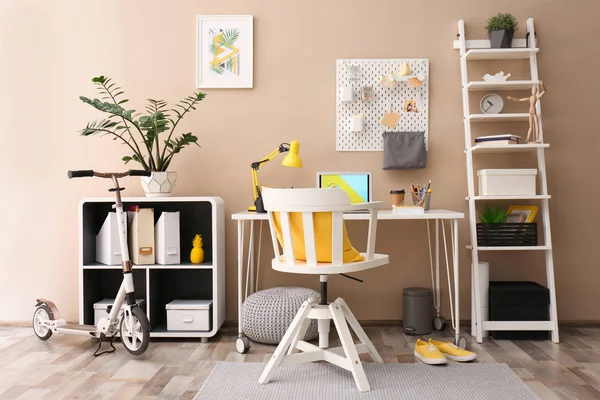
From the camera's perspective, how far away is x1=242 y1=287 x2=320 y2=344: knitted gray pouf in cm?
324

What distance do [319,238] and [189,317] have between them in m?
1.19

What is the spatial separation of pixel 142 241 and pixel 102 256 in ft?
0.97

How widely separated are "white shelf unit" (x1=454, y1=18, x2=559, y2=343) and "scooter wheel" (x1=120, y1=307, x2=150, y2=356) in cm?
182

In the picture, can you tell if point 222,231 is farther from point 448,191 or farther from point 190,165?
point 448,191

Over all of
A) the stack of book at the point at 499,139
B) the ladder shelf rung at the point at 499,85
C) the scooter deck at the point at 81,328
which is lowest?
the scooter deck at the point at 81,328

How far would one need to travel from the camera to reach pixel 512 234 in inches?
137

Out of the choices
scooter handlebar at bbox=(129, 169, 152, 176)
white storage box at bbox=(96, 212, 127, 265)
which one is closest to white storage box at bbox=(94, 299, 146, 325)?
white storage box at bbox=(96, 212, 127, 265)

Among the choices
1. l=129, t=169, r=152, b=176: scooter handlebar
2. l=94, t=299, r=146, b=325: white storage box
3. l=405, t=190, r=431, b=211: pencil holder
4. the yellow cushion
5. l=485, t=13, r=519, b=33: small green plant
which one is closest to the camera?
the yellow cushion

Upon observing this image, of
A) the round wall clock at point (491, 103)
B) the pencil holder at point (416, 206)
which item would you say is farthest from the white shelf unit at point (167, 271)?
the round wall clock at point (491, 103)

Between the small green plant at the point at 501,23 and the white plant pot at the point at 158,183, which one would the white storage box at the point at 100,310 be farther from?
the small green plant at the point at 501,23

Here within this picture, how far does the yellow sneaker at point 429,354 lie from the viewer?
9.43 ft

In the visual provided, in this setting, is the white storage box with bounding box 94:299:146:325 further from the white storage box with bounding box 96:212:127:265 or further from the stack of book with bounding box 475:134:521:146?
the stack of book with bounding box 475:134:521:146

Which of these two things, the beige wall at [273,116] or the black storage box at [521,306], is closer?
the black storage box at [521,306]

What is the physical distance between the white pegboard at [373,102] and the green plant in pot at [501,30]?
0.43 metres
